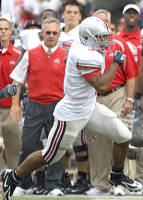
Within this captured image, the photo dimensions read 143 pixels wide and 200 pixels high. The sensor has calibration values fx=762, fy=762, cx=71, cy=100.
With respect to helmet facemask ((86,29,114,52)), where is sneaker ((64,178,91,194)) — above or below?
below

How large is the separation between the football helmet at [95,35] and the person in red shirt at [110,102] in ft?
4.03

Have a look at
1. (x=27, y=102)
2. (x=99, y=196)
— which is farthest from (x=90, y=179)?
(x=27, y=102)

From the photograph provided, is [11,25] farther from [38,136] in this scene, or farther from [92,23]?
[92,23]

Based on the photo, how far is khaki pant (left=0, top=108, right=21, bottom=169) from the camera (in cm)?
870

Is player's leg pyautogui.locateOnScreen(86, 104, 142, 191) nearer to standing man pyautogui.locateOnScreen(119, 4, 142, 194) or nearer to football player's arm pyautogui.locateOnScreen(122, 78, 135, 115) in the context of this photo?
football player's arm pyautogui.locateOnScreen(122, 78, 135, 115)

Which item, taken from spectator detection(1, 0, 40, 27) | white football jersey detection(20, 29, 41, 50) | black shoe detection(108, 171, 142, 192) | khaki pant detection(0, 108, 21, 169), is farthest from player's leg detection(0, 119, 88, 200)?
spectator detection(1, 0, 40, 27)

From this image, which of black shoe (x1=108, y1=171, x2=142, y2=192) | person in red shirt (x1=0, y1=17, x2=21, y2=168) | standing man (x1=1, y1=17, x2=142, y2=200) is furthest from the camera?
person in red shirt (x1=0, y1=17, x2=21, y2=168)

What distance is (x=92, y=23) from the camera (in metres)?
7.13

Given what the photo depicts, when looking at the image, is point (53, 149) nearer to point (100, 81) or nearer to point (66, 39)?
point (100, 81)

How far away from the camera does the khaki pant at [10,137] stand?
870 centimetres

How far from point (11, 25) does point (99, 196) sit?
2296 millimetres

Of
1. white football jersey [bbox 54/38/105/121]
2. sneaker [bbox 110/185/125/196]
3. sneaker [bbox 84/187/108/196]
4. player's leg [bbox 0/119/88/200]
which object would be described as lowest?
sneaker [bbox 84/187/108/196]

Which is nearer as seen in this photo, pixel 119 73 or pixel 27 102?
pixel 119 73

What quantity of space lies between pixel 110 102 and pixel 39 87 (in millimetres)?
814
